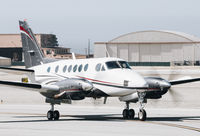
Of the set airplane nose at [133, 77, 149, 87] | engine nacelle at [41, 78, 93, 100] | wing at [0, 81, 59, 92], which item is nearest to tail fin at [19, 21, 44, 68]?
wing at [0, 81, 59, 92]

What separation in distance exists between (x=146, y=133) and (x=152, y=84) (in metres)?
5.54

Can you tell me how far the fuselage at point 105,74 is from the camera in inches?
993

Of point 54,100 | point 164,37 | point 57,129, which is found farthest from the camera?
point 164,37

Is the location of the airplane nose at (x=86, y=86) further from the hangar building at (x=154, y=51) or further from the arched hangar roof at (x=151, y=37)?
the arched hangar roof at (x=151, y=37)

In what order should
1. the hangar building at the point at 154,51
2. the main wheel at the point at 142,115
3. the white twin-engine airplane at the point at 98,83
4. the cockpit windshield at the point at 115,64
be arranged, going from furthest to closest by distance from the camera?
the hangar building at the point at 154,51 < the cockpit windshield at the point at 115,64 < the white twin-engine airplane at the point at 98,83 < the main wheel at the point at 142,115

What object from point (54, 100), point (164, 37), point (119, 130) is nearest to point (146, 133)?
point (119, 130)

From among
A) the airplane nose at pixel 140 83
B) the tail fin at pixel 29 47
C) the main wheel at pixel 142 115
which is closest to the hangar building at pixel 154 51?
the tail fin at pixel 29 47

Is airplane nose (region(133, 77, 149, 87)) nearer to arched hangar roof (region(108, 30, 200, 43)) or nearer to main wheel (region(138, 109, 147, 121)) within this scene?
main wheel (region(138, 109, 147, 121))

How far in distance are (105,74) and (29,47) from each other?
9.37 m

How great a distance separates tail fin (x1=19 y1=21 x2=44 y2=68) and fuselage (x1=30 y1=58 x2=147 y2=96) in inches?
169

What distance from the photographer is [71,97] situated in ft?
85.8

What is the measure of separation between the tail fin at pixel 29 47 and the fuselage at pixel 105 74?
429 cm

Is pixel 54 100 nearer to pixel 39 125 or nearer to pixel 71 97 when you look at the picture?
pixel 71 97

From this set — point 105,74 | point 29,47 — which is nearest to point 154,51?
point 29,47
